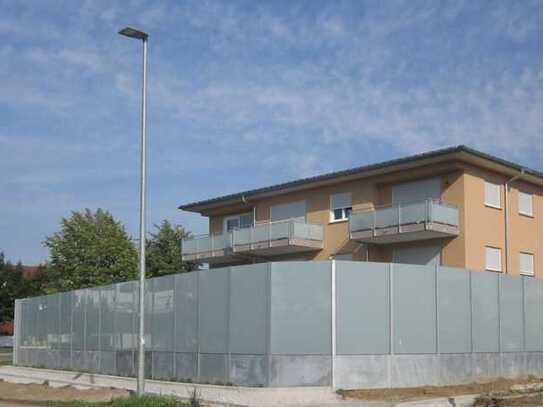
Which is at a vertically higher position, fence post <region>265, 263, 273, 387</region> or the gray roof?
the gray roof

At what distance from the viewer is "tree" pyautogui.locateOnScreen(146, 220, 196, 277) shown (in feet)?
185

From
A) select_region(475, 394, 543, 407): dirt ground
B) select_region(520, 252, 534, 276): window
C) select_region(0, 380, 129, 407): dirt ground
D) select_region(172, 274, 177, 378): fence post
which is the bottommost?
select_region(0, 380, 129, 407): dirt ground

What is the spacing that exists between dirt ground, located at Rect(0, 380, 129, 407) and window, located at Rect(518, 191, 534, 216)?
66.6 feet

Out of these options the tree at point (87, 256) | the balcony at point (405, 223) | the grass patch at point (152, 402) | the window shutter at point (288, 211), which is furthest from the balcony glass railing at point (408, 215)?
A: the tree at point (87, 256)

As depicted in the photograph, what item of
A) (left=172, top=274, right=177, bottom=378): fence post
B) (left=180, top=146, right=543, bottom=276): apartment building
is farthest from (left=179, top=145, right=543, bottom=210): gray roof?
(left=172, top=274, right=177, bottom=378): fence post

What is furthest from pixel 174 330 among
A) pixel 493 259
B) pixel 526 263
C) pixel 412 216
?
pixel 526 263

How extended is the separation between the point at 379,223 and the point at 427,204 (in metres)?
2.48

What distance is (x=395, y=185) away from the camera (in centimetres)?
3362

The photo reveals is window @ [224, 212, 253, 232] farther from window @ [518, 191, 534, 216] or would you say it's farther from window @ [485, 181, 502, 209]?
window @ [518, 191, 534, 216]

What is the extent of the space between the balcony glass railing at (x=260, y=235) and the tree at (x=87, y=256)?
13.1 meters

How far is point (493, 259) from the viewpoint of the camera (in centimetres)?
3212

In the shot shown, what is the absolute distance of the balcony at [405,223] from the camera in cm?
3011

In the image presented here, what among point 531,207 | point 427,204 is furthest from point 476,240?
point 531,207

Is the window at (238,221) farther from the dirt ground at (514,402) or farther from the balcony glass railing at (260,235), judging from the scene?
the dirt ground at (514,402)
